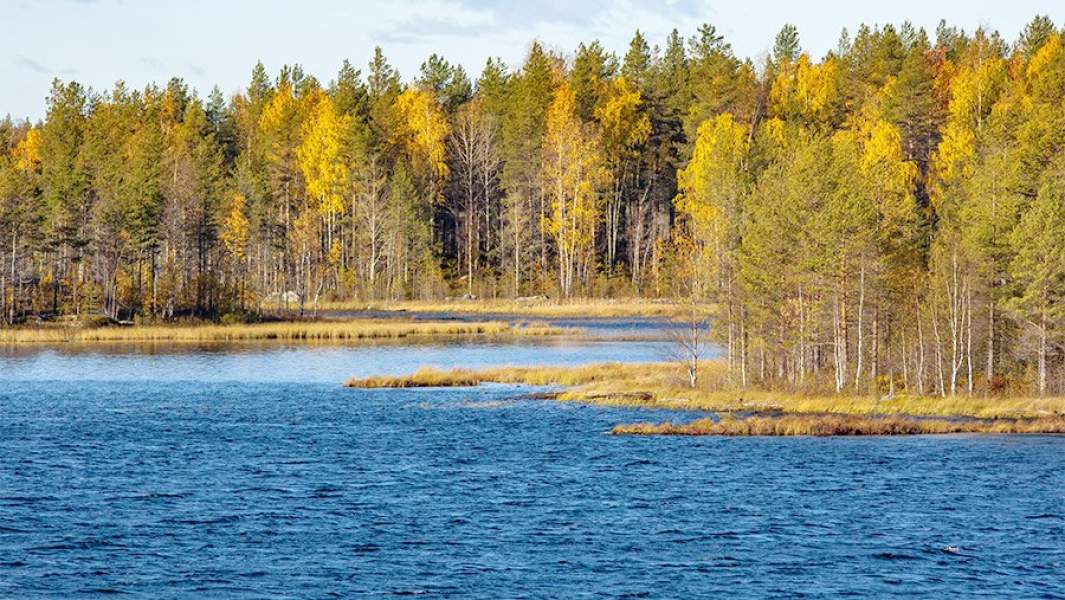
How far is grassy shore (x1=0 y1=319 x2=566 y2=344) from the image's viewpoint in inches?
4301

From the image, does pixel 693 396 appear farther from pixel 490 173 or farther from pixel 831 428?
pixel 490 173

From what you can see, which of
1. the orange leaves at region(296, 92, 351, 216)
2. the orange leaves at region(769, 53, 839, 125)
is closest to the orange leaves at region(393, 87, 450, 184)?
the orange leaves at region(296, 92, 351, 216)

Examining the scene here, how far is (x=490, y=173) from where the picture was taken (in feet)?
489

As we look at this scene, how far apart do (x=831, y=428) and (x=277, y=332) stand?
212ft

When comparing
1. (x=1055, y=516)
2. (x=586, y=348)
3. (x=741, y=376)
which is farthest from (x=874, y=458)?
(x=586, y=348)

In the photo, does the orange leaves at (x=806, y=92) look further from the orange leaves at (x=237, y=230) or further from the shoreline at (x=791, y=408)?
the shoreline at (x=791, y=408)

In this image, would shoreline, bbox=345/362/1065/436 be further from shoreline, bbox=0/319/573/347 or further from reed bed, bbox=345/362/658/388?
shoreline, bbox=0/319/573/347

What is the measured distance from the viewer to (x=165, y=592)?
31375 mm

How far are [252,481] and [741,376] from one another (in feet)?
97.4

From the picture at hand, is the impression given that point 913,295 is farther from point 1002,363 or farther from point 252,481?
point 252,481

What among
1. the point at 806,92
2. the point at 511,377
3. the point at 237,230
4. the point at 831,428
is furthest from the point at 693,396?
the point at 806,92

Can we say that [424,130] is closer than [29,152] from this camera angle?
Yes

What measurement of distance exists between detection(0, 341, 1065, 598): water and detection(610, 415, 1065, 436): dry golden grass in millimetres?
887

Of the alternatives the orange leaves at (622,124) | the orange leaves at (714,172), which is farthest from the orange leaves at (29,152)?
the orange leaves at (714,172)
